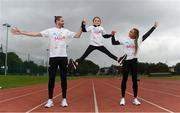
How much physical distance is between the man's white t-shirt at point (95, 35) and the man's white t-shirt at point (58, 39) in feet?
1.59

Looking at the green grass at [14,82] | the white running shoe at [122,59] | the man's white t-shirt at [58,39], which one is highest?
the man's white t-shirt at [58,39]

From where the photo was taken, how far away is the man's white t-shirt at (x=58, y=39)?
10.2 meters

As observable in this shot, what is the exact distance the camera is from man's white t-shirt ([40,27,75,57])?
401 inches

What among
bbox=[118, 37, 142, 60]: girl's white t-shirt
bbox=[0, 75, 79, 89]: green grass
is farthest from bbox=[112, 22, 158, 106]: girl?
bbox=[0, 75, 79, 89]: green grass

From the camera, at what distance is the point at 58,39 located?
10.2 metres

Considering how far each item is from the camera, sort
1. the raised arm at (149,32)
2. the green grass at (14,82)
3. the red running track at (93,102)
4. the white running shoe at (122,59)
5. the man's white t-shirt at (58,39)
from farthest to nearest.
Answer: the green grass at (14,82) < the raised arm at (149,32) < the white running shoe at (122,59) < the man's white t-shirt at (58,39) < the red running track at (93,102)

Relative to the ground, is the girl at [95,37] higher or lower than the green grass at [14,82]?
higher

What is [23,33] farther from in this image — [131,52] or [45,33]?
[131,52]

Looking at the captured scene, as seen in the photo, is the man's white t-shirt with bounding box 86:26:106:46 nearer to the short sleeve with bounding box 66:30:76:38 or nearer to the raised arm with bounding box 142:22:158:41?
the short sleeve with bounding box 66:30:76:38

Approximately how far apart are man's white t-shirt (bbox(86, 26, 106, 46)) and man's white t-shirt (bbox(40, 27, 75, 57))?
0.48 metres

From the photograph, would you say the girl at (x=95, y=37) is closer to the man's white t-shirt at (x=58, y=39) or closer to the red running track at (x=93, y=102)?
the man's white t-shirt at (x=58, y=39)

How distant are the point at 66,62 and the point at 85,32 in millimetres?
961

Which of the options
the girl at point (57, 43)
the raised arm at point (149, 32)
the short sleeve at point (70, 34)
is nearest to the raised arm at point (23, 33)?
the girl at point (57, 43)

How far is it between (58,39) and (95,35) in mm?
980
